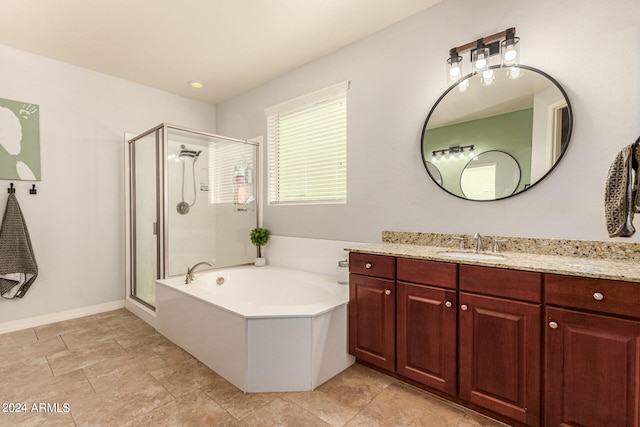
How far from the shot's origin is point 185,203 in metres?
2.97

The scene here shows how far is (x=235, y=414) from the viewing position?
1648mm

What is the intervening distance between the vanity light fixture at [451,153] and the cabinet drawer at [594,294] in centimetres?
99

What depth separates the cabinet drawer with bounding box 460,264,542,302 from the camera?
1.41 metres

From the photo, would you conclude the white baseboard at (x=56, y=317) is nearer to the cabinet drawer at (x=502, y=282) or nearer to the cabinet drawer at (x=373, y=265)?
the cabinet drawer at (x=373, y=265)

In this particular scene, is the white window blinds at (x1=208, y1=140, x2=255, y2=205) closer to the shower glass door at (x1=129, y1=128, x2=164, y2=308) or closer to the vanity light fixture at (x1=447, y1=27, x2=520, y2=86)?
the shower glass door at (x1=129, y1=128, x2=164, y2=308)

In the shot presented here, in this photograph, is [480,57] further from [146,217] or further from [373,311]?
[146,217]

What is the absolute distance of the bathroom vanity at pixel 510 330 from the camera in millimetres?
1229

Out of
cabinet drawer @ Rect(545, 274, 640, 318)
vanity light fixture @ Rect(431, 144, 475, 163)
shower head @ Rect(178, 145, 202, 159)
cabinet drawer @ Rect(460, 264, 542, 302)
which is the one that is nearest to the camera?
Answer: cabinet drawer @ Rect(545, 274, 640, 318)

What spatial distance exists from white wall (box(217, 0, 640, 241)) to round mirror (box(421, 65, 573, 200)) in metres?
0.07

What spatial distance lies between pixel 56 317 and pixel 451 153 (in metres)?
3.99

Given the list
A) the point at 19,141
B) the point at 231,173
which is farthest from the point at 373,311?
the point at 19,141

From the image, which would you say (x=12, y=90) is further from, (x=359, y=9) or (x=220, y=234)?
(x=359, y=9)

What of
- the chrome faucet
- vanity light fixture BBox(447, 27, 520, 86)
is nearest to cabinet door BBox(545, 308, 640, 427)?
the chrome faucet

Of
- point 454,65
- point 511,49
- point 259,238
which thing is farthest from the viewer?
point 259,238
